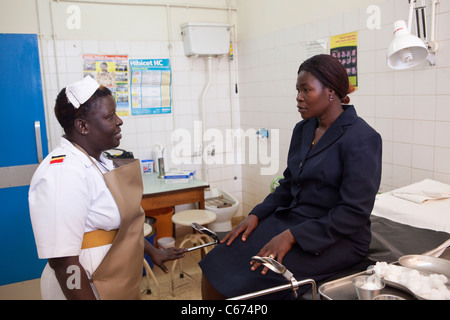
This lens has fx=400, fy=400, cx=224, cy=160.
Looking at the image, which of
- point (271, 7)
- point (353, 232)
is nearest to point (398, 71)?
point (353, 232)

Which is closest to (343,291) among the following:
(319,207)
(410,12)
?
(319,207)

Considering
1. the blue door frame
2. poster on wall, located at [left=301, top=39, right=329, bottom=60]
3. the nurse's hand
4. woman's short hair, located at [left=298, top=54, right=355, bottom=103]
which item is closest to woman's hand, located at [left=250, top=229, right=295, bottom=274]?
the nurse's hand

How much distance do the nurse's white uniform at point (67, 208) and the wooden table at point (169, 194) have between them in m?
1.74

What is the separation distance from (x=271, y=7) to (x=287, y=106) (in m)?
0.92

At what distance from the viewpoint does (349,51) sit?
276 centimetres

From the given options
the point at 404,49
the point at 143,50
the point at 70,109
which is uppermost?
the point at 143,50

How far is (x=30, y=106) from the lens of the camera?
332cm

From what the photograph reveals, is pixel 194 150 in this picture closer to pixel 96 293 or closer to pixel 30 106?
pixel 30 106

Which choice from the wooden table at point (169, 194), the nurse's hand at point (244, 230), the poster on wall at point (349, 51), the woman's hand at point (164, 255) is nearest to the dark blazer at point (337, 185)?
the nurse's hand at point (244, 230)

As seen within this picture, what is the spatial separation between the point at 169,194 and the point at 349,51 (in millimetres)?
1723

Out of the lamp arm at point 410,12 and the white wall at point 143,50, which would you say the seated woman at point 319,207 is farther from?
the white wall at point 143,50

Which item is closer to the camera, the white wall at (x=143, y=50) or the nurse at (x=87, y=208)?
the nurse at (x=87, y=208)

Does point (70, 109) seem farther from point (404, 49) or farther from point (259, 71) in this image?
point (259, 71)

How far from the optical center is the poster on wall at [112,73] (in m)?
3.56
